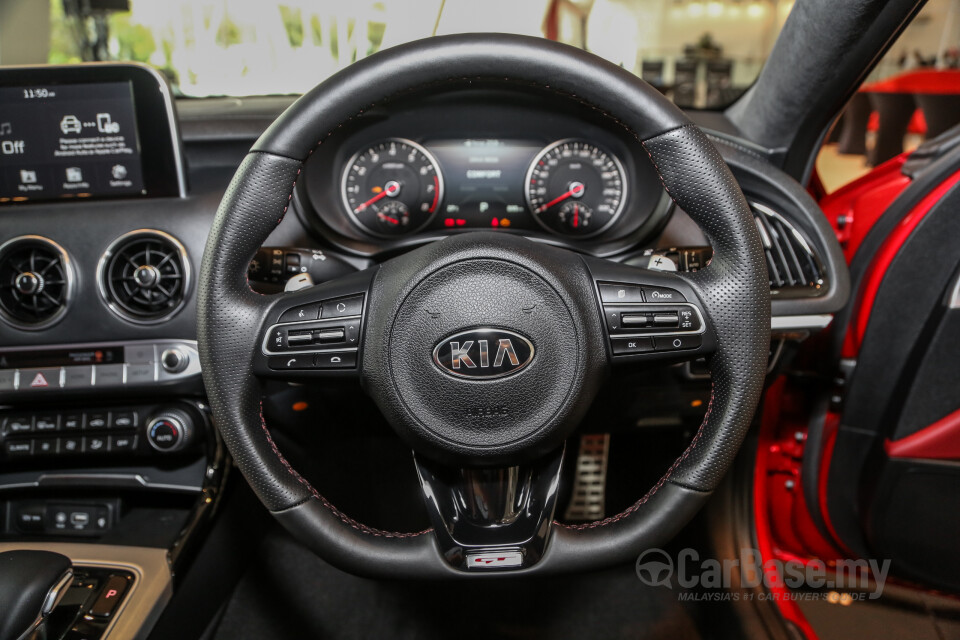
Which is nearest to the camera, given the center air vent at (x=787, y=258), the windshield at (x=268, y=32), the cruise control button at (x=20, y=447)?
the center air vent at (x=787, y=258)

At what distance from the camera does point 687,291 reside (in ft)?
2.76

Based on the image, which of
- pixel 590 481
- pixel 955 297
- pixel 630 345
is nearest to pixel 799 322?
pixel 955 297

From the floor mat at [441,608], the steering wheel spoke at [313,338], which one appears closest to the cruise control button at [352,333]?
the steering wheel spoke at [313,338]

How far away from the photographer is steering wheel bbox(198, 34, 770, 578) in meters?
0.77

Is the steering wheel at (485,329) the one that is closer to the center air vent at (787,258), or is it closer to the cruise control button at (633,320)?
the cruise control button at (633,320)

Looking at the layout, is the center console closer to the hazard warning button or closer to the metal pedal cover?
the hazard warning button

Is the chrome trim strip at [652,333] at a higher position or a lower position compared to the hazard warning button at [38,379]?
higher

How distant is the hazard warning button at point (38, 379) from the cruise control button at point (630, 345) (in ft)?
3.25

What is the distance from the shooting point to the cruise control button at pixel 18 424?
4.12 ft

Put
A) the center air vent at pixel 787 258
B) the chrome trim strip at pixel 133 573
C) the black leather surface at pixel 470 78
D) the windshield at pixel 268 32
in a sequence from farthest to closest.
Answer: the windshield at pixel 268 32 < the center air vent at pixel 787 258 < the chrome trim strip at pixel 133 573 < the black leather surface at pixel 470 78

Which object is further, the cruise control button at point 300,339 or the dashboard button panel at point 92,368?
the dashboard button panel at point 92,368

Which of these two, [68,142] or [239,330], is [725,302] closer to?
[239,330]

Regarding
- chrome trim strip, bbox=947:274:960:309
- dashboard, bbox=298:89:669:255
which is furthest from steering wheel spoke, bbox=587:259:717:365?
chrome trim strip, bbox=947:274:960:309
